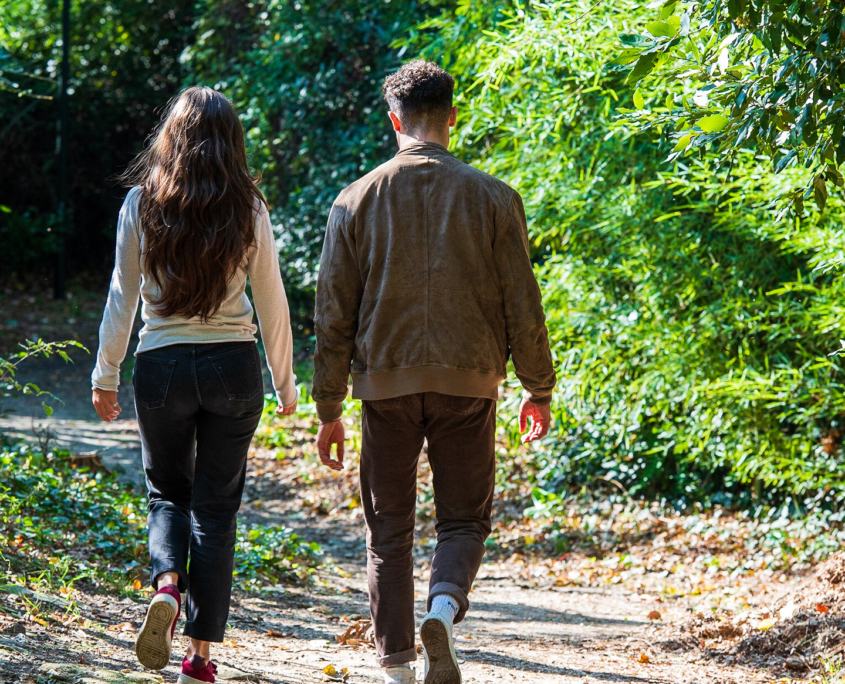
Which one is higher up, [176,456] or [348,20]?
[348,20]

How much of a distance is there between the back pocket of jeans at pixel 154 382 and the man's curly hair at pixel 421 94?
1038 mm

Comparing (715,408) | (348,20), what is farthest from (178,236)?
(348,20)

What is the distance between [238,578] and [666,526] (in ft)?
9.29

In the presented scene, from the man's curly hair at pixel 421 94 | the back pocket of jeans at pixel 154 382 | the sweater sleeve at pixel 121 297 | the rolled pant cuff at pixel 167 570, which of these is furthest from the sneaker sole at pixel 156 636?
the man's curly hair at pixel 421 94

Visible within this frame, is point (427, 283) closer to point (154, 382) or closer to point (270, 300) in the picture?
point (270, 300)

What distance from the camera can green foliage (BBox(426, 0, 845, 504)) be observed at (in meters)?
4.73

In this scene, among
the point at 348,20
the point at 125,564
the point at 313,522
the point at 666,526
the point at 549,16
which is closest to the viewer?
the point at 125,564

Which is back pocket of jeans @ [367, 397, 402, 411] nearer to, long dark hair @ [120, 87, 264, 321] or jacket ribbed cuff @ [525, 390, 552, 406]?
jacket ribbed cuff @ [525, 390, 552, 406]

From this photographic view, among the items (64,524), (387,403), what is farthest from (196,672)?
(64,524)

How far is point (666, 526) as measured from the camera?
19.0 ft

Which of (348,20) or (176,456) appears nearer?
(176,456)

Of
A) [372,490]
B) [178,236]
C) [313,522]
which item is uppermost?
[178,236]

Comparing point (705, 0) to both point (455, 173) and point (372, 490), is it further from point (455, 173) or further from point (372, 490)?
point (372, 490)

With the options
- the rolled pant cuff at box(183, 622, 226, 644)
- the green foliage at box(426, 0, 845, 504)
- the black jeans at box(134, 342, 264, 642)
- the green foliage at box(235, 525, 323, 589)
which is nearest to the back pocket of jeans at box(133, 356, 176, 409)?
the black jeans at box(134, 342, 264, 642)
